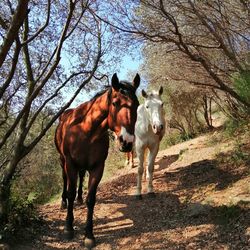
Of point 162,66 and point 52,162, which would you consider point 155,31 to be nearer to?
point 162,66

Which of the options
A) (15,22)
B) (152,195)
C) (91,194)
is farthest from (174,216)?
(15,22)

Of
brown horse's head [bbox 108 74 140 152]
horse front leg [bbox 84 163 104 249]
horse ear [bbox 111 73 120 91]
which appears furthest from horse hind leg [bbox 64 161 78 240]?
horse ear [bbox 111 73 120 91]

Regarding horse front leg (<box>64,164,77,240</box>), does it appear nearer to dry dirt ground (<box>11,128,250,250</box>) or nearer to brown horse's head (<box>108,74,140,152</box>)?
dry dirt ground (<box>11,128,250,250</box>)

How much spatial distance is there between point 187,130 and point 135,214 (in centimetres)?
1480

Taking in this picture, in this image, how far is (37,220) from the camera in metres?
6.94

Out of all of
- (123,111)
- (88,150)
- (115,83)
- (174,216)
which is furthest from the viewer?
(174,216)

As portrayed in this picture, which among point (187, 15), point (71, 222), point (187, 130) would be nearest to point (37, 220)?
point (71, 222)

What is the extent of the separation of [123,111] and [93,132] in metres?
0.97

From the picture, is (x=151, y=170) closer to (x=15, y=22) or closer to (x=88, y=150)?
(x=88, y=150)

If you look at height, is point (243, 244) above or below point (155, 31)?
below

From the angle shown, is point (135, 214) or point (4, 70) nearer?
point (135, 214)

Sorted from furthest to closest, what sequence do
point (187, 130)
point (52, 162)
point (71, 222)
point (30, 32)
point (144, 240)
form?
point (52, 162) → point (187, 130) → point (30, 32) → point (71, 222) → point (144, 240)

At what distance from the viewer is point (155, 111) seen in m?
7.75

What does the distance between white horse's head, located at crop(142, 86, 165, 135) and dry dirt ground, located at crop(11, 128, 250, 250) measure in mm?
1552
